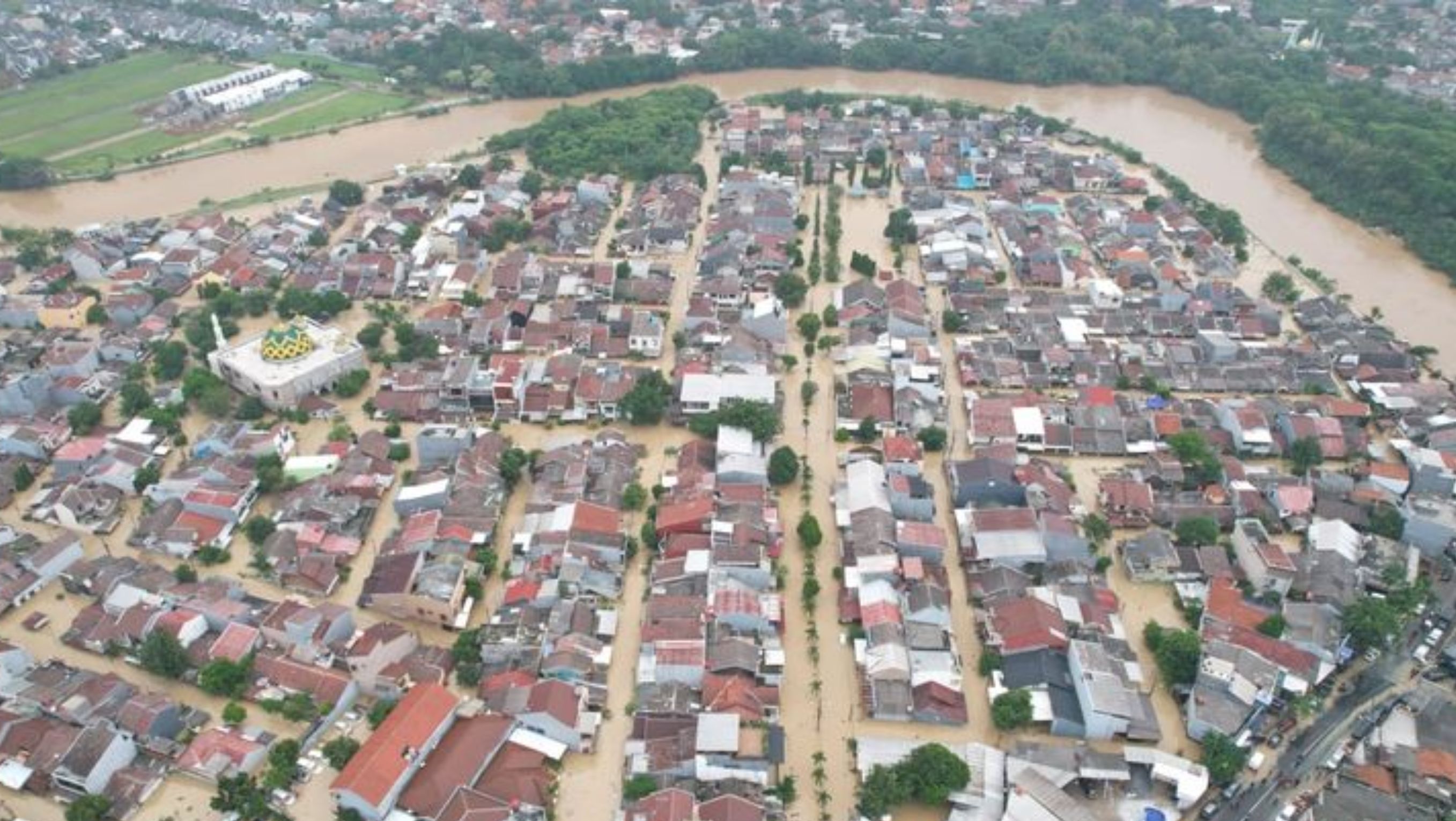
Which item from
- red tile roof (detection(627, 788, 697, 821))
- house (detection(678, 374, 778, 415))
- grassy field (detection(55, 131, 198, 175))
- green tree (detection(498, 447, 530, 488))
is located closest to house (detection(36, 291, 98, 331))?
grassy field (detection(55, 131, 198, 175))

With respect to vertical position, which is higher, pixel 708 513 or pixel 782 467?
pixel 708 513

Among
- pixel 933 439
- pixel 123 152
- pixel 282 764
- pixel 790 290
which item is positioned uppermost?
pixel 123 152

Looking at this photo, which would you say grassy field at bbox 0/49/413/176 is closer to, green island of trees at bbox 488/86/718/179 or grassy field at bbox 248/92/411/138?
grassy field at bbox 248/92/411/138

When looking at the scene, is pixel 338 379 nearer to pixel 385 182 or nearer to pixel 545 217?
pixel 545 217

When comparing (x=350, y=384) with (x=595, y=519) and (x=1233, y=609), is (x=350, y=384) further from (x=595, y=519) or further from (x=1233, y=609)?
(x=1233, y=609)

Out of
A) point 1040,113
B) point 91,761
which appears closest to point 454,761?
point 91,761

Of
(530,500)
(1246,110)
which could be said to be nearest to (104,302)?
(530,500)

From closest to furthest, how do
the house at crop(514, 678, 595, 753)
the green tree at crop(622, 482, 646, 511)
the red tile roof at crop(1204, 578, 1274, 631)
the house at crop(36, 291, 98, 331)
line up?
the house at crop(514, 678, 595, 753)
the red tile roof at crop(1204, 578, 1274, 631)
the green tree at crop(622, 482, 646, 511)
the house at crop(36, 291, 98, 331)
